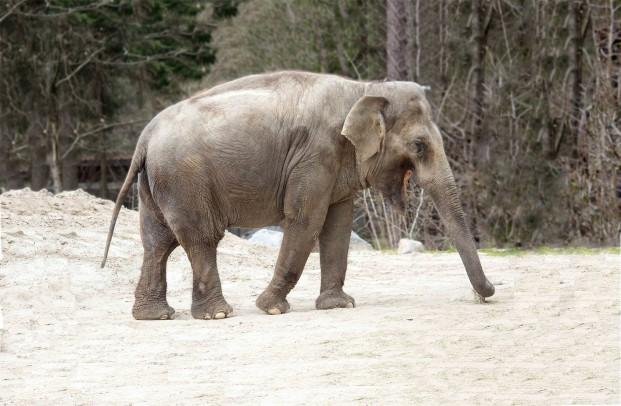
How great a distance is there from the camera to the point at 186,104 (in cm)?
1027

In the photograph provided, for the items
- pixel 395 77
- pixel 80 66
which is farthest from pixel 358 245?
pixel 80 66

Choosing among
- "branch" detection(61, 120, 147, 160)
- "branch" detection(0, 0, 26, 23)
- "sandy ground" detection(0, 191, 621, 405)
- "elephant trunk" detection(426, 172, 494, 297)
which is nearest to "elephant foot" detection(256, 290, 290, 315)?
"sandy ground" detection(0, 191, 621, 405)

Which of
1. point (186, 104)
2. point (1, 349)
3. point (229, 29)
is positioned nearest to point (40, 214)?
point (186, 104)

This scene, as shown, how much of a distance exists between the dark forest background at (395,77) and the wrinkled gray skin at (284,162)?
773cm

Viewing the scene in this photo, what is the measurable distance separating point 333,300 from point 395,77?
12.6m

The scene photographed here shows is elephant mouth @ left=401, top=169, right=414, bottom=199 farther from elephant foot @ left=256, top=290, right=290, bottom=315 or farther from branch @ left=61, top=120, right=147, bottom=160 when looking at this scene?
branch @ left=61, top=120, right=147, bottom=160

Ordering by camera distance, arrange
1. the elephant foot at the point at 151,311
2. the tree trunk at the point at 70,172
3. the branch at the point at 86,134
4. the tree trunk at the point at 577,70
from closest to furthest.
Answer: the elephant foot at the point at 151,311
the tree trunk at the point at 577,70
the branch at the point at 86,134
the tree trunk at the point at 70,172

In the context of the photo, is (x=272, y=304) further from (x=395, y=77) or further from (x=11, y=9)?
(x=11, y=9)

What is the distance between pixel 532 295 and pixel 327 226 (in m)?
1.82

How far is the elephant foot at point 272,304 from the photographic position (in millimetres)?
10008

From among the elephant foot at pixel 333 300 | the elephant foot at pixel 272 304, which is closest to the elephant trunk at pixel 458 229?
the elephant foot at pixel 333 300

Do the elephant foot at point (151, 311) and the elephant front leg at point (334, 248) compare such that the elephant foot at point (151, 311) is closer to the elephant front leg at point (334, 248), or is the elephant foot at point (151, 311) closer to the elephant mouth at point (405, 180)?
the elephant front leg at point (334, 248)

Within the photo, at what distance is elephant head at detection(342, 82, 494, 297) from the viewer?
973 cm

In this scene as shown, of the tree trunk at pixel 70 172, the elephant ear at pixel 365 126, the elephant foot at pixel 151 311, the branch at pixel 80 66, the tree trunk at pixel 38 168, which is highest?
the elephant ear at pixel 365 126
